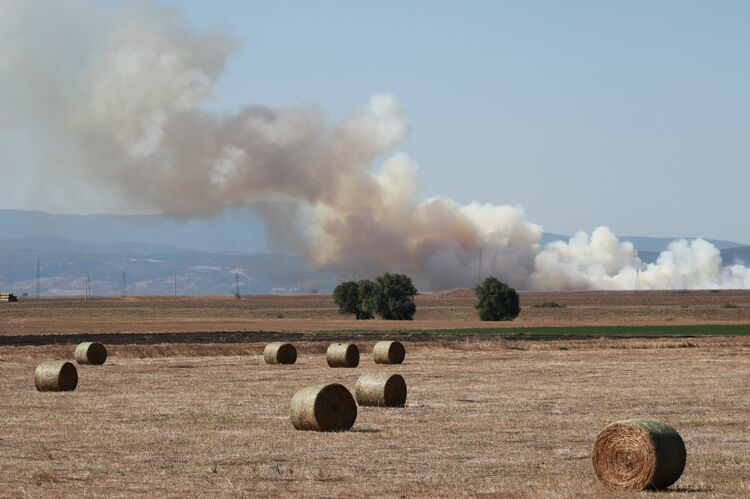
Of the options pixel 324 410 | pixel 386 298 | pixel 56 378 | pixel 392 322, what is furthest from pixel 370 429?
pixel 386 298

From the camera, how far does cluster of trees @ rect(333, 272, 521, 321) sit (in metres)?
116

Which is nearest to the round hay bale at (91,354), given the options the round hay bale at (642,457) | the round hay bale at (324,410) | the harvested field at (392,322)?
the round hay bale at (324,410)

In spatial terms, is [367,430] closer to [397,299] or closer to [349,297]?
[397,299]

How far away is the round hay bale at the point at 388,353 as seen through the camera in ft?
162

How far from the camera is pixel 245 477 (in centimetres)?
1998

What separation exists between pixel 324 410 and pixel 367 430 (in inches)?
38.9

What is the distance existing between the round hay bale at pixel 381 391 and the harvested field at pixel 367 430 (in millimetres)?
813

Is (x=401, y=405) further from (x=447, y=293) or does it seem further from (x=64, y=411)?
(x=447, y=293)

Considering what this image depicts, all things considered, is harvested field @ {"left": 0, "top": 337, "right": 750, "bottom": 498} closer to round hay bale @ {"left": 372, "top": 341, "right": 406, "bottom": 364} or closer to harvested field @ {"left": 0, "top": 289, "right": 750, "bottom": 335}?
round hay bale @ {"left": 372, "top": 341, "right": 406, "bottom": 364}

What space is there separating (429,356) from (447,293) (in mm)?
141698

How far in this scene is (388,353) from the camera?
4950 cm

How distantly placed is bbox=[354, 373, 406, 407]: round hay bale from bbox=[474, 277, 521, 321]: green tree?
8513cm

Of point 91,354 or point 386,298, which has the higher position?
point 386,298

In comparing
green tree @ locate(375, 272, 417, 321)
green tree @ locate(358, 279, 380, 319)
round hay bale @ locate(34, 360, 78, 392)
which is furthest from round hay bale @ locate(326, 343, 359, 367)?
green tree @ locate(358, 279, 380, 319)
